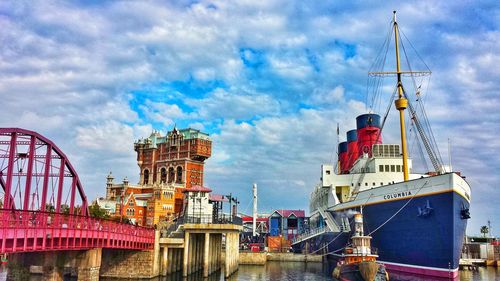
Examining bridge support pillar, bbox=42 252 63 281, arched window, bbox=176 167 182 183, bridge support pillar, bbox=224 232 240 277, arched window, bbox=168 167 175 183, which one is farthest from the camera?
arched window, bbox=168 167 175 183

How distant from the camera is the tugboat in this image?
115 feet

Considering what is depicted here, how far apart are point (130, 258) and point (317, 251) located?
113 feet

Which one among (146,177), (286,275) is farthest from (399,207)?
(146,177)

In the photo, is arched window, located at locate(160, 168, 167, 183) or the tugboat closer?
the tugboat

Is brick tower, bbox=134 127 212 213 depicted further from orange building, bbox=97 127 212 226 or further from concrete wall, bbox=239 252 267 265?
concrete wall, bbox=239 252 267 265

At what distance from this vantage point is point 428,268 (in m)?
39.1

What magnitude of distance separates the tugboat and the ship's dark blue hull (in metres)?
4.17

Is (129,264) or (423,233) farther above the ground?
(423,233)

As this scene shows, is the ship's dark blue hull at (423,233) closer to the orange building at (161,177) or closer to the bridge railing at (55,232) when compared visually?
the bridge railing at (55,232)

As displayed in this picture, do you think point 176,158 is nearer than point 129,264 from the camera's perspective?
No

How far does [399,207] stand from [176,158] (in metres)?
90.6

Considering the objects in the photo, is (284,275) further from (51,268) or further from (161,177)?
(161,177)

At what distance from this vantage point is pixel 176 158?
411 feet

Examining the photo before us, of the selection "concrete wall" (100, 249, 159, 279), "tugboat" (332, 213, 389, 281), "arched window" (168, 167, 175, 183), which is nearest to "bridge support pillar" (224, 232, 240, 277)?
"concrete wall" (100, 249, 159, 279)
